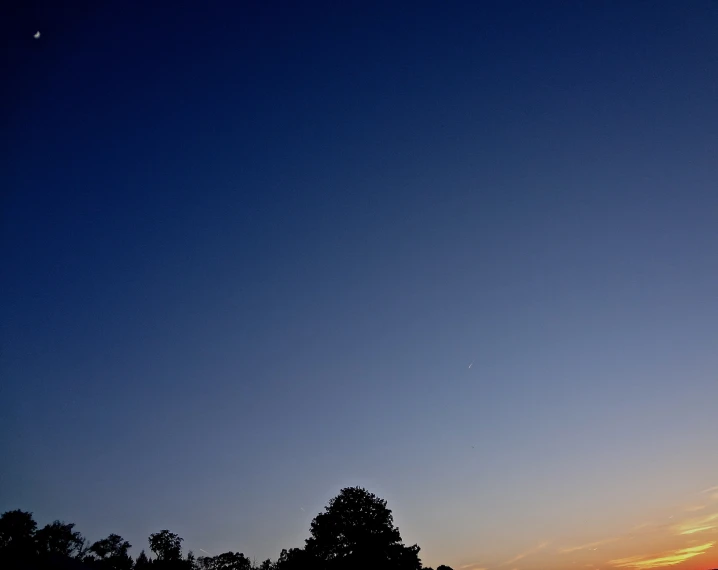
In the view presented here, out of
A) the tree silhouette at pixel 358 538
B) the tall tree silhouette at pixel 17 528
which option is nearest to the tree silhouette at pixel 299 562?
the tree silhouette at pixel 358 538

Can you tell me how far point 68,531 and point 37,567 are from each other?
10578 cm

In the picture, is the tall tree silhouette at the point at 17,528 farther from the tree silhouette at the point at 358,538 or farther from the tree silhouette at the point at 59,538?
the tree silhouette at the point at 358,538

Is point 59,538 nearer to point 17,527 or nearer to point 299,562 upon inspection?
point 17,527

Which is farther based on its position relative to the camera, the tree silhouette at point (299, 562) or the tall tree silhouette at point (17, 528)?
the tall tree silhouette at point (17, 528)

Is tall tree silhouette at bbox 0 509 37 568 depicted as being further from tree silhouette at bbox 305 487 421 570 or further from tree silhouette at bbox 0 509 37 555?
tree silhouette at bbox 305 487 421 570


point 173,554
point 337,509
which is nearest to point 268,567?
point 173,554

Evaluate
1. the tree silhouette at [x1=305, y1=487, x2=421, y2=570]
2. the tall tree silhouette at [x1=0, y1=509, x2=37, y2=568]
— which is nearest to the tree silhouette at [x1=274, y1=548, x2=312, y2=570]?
the tree silhouette at [x1=305, y1=487, x2=421, y2=570]

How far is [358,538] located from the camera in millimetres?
69250

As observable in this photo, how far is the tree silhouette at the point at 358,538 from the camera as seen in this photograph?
220ft

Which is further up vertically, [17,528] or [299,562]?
[17,528]

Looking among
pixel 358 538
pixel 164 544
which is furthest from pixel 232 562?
pixel 358 538

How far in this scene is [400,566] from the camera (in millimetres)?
66750

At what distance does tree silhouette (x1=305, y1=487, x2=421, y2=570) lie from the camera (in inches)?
2640

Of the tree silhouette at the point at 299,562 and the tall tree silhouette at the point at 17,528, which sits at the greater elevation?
the tall tree silhouette at the point at 17,528
